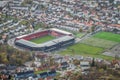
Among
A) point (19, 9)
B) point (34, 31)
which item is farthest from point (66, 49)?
point (19, 9)

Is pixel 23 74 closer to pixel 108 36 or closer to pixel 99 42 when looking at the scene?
pixel 99 42

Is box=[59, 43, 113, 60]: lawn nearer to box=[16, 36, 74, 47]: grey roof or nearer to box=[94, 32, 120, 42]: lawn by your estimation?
box=[16, 36, 74, 47]: grey roof

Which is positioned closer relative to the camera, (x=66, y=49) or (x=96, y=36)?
(x=66, y=49)

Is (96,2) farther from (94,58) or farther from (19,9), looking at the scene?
(94,58)

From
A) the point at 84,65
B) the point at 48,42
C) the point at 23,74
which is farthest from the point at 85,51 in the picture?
the point at 23,74

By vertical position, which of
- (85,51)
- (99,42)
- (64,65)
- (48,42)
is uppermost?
(48,42)

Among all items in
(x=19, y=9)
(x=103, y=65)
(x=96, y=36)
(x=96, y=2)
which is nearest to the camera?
(x=103, y=65)

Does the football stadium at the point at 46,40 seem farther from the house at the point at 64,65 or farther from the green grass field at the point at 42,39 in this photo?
the house at the point at 64,65
